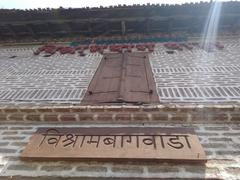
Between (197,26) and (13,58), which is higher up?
(197,26)

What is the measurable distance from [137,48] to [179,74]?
2230mm

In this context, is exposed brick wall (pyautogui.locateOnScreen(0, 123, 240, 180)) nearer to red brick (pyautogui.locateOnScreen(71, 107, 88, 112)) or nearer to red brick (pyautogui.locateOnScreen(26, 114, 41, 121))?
red brick (pyautogui.locateOnScreen(26, 114, 41, 121))

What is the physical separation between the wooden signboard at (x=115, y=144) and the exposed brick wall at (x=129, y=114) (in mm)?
286

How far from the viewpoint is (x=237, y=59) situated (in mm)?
6145

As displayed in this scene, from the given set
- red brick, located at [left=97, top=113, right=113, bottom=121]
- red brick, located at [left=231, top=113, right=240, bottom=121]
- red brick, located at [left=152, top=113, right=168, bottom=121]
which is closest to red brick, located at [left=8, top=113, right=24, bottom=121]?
red brick, located at [left=97, top=113, right=113, bottom=121]

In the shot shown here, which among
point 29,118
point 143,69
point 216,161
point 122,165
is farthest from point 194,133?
point 143,69

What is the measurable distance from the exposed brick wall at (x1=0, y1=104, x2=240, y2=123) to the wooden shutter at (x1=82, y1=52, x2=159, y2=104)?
0.51 meters

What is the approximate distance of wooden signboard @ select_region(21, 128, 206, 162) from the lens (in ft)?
8.87

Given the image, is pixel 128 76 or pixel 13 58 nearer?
pixel 128 76

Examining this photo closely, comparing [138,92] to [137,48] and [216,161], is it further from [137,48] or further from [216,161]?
[137,48]

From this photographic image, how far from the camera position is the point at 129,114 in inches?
140

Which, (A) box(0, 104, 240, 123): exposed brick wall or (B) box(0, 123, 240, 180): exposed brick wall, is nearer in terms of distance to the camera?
(B) box(0, 123, 240, 180): exposed brick wall

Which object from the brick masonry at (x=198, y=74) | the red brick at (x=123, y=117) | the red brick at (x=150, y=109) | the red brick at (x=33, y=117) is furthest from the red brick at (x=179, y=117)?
the red brick at (x=33, y=117)

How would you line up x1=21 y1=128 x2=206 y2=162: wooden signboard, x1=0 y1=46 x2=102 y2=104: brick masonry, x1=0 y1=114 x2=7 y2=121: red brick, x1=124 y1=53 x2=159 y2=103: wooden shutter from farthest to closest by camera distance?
1. x1=0 y1=46 x2=102 y2=104: brick masonry
2. x1=124 y1=53 x2=159 y2=103: wooden shutter
3. x1=0 y1=114 x2=7 y2=121: red brick
4. x1=21 y1=128 x2=206 y2=162: wooden signboard
